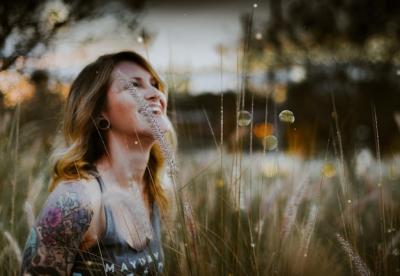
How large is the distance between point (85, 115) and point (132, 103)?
0.15 meters

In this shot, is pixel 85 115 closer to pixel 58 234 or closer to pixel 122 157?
pixel 122 157

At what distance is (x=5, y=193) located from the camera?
2607 mm

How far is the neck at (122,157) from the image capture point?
1855mm

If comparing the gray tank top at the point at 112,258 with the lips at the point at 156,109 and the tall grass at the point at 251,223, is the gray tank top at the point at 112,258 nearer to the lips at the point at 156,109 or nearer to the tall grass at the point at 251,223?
the tall grass at the point at 251,223

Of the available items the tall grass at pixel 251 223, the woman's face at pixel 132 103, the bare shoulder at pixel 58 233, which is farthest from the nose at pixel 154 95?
the bare shoulder at pixel 58 233

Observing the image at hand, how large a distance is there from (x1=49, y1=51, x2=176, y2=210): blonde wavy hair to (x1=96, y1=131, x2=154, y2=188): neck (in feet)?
0.13

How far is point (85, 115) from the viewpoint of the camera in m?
1.85

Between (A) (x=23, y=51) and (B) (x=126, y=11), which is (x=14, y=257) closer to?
(A) (x=23, y=51)

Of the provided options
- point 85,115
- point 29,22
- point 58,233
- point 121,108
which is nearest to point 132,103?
point 121,108

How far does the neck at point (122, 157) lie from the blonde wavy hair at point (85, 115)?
4 centimetres

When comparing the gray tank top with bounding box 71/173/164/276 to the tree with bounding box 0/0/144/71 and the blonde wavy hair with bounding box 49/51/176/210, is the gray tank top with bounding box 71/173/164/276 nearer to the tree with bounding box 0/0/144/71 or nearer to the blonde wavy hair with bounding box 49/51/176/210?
the blonde wavy hair with bounding box 49/51/176/210

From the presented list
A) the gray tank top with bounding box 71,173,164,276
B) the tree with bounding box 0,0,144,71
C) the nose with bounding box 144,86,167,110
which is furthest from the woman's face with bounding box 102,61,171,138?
the tree with bounding box 0,0,144,71

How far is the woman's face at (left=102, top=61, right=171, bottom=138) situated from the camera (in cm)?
180

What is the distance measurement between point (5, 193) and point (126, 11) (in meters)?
1.78
